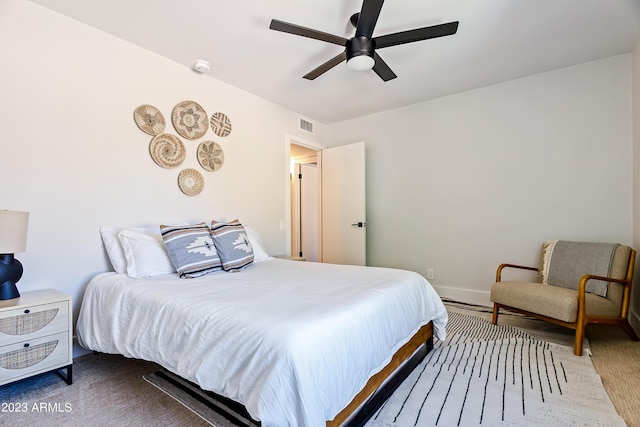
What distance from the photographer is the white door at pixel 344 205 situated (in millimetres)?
4246

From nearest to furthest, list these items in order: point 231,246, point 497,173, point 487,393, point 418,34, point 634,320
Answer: point 487,393
point 418,34
point 231,246
point 634,320
point 497,173

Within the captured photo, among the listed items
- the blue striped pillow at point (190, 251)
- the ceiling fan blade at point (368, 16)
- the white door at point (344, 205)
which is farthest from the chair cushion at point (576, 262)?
the blue striped pillow at point (190, 251)

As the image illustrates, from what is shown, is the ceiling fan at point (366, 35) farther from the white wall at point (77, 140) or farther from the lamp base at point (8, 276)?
the lamp base at point (8, 276)

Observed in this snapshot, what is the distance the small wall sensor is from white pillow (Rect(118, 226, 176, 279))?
5.42 ft

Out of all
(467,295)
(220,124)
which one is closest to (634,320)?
(467,295)

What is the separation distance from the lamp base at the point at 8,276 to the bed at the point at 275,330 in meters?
0.39

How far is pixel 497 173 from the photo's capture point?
3.46m

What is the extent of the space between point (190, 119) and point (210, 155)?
390 millimetres

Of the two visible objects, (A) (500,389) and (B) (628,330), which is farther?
(B) (628,330)

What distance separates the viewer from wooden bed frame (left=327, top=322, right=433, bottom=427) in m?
1.39

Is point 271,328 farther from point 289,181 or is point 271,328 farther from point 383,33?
point 289,181

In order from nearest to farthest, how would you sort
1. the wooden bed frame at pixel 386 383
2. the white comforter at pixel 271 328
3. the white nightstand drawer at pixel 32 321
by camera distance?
1. the white comforter at pixel 271 328
2. the wooden bed frame at pixel 386 383
3. the white nightstand drawer at pixel 32 321

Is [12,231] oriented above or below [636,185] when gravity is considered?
below

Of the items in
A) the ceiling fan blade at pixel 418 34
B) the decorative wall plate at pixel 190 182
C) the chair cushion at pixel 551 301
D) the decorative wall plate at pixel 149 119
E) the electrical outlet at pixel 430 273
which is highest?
the ceiling fan blade at pixel 418 34
